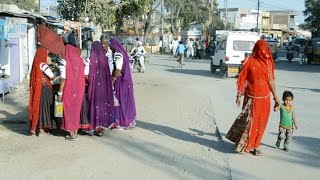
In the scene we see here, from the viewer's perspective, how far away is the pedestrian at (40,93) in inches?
335

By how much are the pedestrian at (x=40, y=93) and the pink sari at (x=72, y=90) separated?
40 centimetres

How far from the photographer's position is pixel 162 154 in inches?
299

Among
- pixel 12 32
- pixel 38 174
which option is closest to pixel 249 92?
pixel 38 174

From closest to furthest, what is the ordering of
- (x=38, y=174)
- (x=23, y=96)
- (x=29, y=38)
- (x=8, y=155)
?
(x=38, y=174) → (x=8, y=155) → (x=23, y=96) → (x=29, y=38)

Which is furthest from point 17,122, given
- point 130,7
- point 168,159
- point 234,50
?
point 130,7

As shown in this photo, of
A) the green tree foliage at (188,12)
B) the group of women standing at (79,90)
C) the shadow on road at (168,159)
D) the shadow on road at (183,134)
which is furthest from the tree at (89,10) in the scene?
the green tree foliage at (188,12)

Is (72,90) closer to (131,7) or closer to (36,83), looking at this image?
(36,83)

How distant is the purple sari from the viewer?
8.62 m

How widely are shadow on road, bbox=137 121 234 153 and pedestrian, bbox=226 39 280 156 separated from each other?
0.50 meters

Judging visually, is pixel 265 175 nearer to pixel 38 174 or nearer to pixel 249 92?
pixel 249 92

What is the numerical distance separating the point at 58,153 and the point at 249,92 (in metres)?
2.94

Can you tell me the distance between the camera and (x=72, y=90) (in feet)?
27.6

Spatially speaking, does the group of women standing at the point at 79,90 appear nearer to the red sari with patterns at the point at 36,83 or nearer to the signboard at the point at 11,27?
the red sari with patterns at the point at 36,83

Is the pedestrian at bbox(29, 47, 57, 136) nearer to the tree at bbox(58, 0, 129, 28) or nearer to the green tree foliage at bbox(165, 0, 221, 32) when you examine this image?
the tree at bbox(58, 0, 129, 28)
